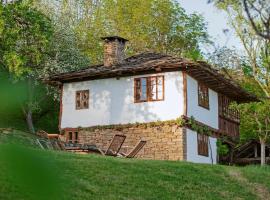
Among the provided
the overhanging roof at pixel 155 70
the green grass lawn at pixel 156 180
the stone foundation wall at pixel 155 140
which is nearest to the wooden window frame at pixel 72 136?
the stone foundation wall at pixel 155 140

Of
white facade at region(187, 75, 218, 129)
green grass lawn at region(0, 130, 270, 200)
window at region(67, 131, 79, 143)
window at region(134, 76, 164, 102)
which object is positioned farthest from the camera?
window at region(67, 131, 79, 143)

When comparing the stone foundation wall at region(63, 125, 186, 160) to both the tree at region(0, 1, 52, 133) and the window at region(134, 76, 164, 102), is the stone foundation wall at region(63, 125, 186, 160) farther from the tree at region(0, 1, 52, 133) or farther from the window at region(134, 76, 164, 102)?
the tree at region(0, 1, 52, 133)

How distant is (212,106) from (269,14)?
683 inches

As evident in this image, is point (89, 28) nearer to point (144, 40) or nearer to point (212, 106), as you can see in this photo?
point (144, 40)

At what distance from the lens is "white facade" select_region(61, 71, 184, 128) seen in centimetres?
2384

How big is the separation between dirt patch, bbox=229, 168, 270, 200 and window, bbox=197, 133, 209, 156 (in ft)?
21.9

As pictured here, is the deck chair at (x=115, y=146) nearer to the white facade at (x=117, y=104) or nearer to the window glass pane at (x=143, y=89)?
the white facade at (x=117, y=104)

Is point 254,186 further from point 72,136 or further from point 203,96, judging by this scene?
point 72,136

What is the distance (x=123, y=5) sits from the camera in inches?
1753

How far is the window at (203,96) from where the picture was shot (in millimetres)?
25461

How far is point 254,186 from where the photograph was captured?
16.6 m

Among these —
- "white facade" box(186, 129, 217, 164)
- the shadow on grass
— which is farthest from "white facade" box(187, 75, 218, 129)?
the shadow on grass

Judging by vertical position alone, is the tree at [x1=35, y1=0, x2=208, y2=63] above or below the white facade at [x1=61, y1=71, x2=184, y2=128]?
above

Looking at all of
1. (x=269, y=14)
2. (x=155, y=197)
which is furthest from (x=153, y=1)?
(x=269, y=14)
